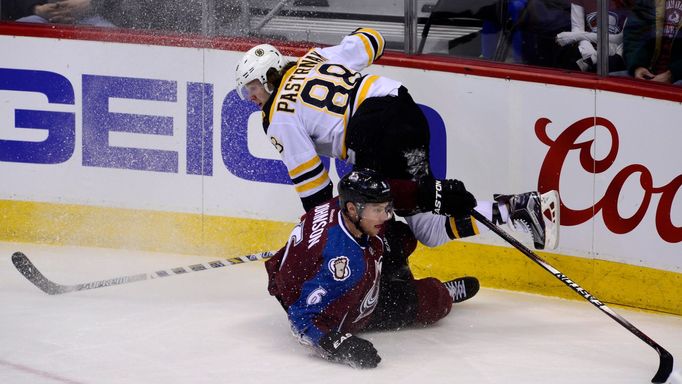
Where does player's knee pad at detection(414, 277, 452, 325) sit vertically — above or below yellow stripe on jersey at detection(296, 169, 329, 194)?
below

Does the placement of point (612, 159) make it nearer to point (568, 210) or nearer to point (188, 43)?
point (568, 210)

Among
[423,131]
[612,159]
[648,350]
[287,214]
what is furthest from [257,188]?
[648,350]

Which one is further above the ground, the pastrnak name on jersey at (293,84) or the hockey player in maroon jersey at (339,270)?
the pastrnak name on jersey at (293,84)

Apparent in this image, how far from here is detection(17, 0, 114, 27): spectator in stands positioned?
578cm

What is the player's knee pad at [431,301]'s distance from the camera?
4.48m

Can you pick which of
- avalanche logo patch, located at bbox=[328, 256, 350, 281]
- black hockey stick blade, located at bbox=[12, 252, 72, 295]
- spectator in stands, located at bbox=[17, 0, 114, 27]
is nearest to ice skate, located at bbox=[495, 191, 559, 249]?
avalanche logo patch, located at bbox=[328, 256, 350, 281]

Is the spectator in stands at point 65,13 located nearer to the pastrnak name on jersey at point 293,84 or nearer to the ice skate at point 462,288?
the pastrnak name on jersey at point 293,84

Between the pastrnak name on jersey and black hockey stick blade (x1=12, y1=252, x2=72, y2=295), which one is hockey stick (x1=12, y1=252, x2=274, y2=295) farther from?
the pastrnak name on jersey

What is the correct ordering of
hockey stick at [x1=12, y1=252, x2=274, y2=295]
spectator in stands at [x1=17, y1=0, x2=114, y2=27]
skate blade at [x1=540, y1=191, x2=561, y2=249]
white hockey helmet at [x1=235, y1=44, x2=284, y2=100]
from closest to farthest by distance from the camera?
skate blade at [x1=540, y1=191, x2=561, y2=249] → white hockey helmet at [x1=235, y1=44, x2=284, y2=100] → hockey stick at [x1=12, y1=252, x2=274, y2=295] → spectator in stands at [x1=17, y1=0, x2=114, y2=27]

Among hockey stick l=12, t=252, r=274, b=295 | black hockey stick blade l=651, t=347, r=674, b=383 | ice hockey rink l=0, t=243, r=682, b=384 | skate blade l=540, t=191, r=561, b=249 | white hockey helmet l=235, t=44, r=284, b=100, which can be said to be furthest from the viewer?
hockey stick l=12, t=252, r=274, b=295

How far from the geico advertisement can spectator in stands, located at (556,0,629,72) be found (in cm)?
14

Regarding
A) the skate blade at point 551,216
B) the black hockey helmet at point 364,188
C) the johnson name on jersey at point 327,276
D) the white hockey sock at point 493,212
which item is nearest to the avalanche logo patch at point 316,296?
the johnson name on jersey at point 327,276

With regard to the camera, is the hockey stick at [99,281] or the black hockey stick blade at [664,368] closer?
the black hockey stick blade at [664,368]

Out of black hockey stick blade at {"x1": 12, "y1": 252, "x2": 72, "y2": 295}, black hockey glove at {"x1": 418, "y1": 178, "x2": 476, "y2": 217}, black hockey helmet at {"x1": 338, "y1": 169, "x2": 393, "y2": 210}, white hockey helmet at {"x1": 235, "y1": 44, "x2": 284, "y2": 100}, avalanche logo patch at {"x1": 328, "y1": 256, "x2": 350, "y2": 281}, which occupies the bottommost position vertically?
black hockey stick blade at {"x1": 12, "y1": 252, "x2": 72, "y2": 295}
